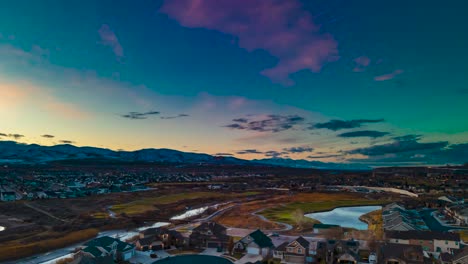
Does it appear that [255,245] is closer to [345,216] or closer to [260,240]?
[260,240]

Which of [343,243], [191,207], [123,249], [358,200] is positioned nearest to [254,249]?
[343,243]

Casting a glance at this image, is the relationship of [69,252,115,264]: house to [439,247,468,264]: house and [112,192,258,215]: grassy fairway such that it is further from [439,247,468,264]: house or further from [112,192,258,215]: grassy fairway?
[112,192,258,215]: grassy fairway

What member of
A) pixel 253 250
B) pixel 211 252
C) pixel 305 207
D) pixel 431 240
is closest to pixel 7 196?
pixel 211 252

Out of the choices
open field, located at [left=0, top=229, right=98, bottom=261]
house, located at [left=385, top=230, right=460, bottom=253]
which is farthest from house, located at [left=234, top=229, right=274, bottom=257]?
open field, located at [left=0, top=229, right=98, bottom=261]

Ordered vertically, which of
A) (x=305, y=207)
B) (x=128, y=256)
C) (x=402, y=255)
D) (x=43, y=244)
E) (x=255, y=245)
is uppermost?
(x=402, y=255)

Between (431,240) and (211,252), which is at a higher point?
(431,240)

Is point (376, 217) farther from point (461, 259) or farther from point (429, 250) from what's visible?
point (461, 259)

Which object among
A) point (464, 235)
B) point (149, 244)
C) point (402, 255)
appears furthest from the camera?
point (464, 235)

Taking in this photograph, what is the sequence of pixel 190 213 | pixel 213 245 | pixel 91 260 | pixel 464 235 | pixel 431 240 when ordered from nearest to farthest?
1. pixel 91 260
2. pixel 431 240
3. pixel 213 245
4. pixel 464 235
5. pixel 190 213
